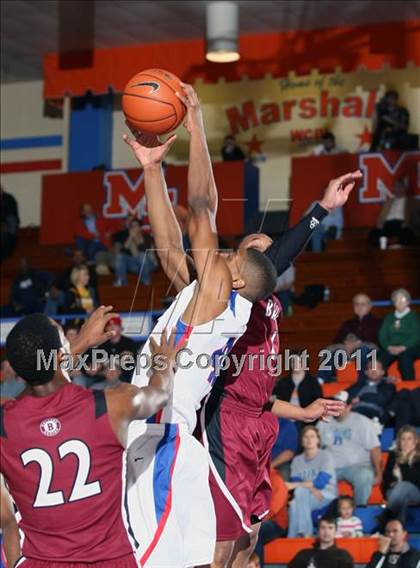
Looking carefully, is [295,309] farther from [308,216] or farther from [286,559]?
[308,216]

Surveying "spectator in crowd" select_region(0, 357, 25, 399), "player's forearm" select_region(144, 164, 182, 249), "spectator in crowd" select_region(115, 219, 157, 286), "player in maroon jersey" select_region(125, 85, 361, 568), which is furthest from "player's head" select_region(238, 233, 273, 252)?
"spectator in crowd" select_region(115, 219, 157, 286)

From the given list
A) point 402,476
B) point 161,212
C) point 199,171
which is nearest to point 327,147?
point 402,476

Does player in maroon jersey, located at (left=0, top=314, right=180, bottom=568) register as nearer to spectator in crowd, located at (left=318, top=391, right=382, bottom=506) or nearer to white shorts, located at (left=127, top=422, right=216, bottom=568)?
white shorts, located at (left=127, top=422, right=216, bottom=568)

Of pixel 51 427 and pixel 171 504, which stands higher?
pixel 51 427

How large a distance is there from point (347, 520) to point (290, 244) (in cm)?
470

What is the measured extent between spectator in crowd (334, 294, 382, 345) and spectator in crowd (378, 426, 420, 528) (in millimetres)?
3049

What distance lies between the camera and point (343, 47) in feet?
→ 60.2

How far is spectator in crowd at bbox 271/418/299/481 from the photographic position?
11.1 metres

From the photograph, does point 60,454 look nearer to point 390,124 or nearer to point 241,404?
point 241,404

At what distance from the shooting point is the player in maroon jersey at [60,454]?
14.7ft

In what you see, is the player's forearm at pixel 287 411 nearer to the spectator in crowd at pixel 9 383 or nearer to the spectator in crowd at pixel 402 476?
the spectator in crowd at pixel 402 476

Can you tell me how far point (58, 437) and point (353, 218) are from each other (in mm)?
15009

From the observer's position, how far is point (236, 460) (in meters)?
6.32

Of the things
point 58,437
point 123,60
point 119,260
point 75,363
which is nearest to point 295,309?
point 119,260
